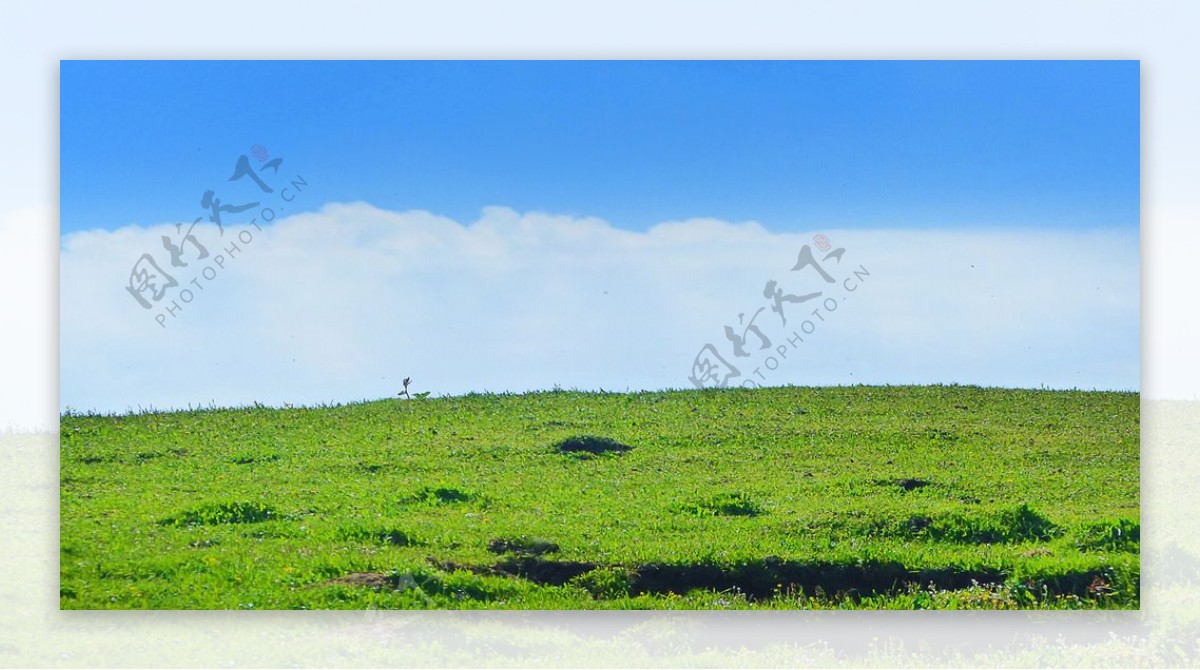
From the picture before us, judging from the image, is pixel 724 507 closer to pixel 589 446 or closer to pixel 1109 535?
pixel 589 446

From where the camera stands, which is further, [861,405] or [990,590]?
[861,405]

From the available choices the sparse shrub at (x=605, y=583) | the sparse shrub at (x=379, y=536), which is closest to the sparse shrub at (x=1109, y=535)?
the sparse shrub at (x=605, y=583)

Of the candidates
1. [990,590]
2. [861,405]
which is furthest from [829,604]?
[861,405]

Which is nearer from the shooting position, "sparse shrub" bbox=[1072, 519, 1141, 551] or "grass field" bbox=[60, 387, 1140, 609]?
"grass field" bbox=[60, 387, 1140, 609]

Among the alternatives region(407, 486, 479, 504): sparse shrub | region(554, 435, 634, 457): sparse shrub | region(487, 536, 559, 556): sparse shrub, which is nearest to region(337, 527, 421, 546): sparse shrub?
region(407, 486, 479, 504): sparse shrub

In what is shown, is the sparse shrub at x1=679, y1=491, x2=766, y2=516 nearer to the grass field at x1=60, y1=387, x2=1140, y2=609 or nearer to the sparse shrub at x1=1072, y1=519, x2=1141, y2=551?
the grass field at x1=60, y1=387, x2=1140, y2=609

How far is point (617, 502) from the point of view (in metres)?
14.9

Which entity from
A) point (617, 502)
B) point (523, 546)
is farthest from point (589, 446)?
Result: point (523, 546)

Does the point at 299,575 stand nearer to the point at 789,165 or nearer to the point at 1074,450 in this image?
the point at 789,165

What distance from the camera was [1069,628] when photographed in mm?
13766

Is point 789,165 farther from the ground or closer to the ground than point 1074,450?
farther from the ground

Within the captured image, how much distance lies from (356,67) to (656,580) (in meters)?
6.79

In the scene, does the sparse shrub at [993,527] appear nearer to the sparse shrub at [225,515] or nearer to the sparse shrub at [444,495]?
the sparse shrub at [444,495]

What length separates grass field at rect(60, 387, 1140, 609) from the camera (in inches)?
546
